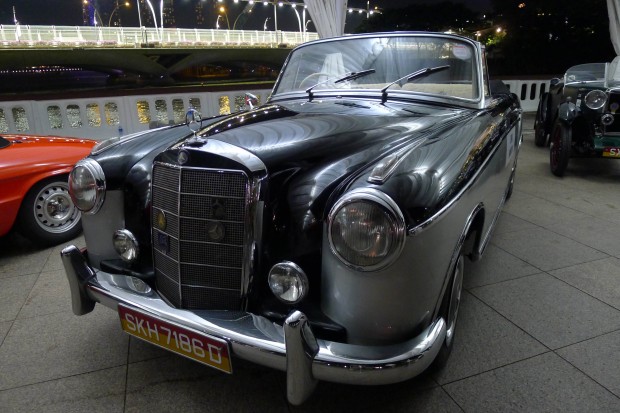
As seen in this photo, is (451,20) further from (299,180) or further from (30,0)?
(299,180)

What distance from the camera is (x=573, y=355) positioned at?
219 centimetres

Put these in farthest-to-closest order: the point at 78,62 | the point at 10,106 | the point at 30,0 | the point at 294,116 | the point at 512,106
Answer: the point at 30,0
the point at 78,62
the point at 10,106
the point at 512,106
the point at 294,116

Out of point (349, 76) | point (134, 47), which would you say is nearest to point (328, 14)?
point (349, 76)

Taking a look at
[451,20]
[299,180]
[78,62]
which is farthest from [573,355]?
[451,20]

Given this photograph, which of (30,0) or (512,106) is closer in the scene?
(512,106)

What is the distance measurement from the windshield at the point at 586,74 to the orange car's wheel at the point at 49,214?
635 cm

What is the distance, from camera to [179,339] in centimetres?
170

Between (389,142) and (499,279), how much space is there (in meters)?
1.60

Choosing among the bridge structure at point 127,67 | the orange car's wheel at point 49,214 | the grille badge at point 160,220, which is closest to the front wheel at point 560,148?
the bridge structure at point 127,67

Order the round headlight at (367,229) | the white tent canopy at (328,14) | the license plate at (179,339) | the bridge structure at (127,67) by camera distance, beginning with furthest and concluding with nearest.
→ the white tent canopy at (328,14), the bridge structure at (127,67), the license plate at (179,339), the round headlight at (367,229)

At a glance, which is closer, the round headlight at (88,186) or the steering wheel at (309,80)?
the round headlight at (88,186)

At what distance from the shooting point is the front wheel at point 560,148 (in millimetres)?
5359

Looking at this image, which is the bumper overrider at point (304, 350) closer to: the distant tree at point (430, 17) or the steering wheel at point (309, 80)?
the steering wheel at point (309, 80)

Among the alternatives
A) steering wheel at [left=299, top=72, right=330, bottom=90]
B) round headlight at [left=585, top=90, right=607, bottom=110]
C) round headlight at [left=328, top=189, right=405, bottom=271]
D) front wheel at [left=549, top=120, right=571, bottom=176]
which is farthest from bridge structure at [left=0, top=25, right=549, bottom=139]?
round headlight at [left=585, top=90, right=607, bottom=110]
